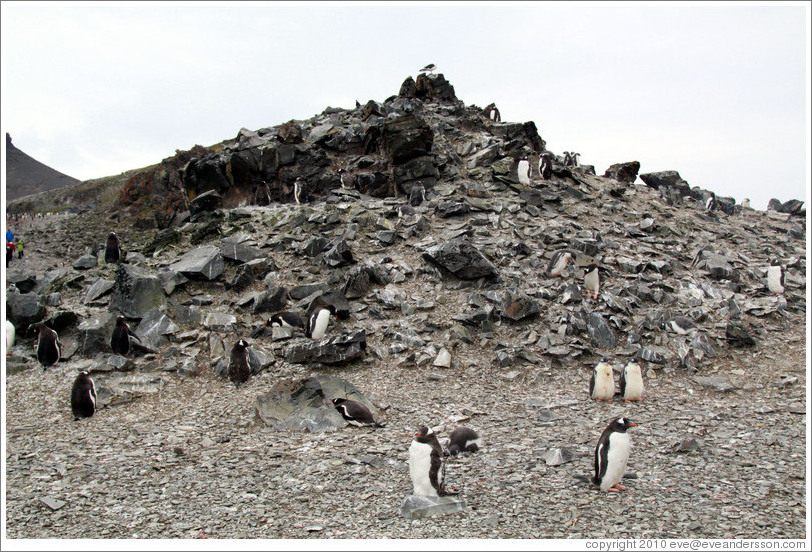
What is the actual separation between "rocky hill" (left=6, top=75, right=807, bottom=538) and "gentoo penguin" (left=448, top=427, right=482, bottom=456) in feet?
→ 1.09

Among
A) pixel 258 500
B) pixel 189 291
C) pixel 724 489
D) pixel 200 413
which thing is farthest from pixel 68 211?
pixel 724 489

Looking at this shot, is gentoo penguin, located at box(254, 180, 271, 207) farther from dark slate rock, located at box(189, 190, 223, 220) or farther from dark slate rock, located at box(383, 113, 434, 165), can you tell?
dark slate rock, located at box(383, 113, 434, 165)

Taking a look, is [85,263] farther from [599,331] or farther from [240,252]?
[599,331]

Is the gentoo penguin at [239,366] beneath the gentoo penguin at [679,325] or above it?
beneath

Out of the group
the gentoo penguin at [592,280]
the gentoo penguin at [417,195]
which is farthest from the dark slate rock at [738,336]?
the gentoo penguin at [417,195]

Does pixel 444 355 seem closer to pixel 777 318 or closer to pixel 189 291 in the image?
pixel 189 291

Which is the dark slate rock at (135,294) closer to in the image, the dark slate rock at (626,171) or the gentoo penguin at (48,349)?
the gentoo penguin at (48,349)

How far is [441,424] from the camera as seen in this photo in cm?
1008

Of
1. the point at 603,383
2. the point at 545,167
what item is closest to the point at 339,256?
the point at 603,383

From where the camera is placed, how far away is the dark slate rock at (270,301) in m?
15.1

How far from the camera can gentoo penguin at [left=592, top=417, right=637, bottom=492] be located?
727 centimetres

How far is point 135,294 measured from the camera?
49.5ft

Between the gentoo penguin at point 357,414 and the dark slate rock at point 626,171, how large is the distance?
2423cm

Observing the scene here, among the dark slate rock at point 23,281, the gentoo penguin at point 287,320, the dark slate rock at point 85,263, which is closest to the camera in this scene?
the gentoo penguin at point 287,320
